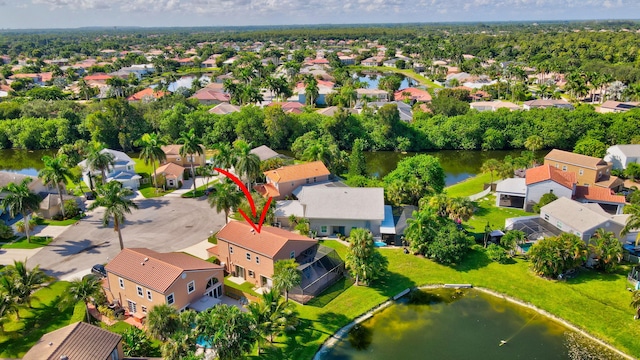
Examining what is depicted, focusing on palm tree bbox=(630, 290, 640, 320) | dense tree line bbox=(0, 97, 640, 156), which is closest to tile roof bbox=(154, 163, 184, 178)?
dense tree line bbox=(0, 97, 640, 156)

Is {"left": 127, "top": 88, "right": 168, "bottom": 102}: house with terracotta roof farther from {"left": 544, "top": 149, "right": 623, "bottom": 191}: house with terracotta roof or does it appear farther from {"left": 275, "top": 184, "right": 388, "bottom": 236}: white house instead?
{"left": 544, "top": 149, "right": 623, "bottom": 191}: house with terracotta roof

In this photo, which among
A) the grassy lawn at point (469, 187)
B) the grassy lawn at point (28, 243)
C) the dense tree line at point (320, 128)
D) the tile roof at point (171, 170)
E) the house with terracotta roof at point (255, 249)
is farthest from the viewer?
the dense tree line at point (320, 128)

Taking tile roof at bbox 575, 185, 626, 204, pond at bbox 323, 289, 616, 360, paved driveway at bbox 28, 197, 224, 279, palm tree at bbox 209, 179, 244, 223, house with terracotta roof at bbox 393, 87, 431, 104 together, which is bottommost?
pond at bbox 323, 289, 616, 360

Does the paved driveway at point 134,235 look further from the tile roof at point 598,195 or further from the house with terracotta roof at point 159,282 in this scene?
the tile roof at point 598,195

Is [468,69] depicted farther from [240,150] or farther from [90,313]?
[90,313]

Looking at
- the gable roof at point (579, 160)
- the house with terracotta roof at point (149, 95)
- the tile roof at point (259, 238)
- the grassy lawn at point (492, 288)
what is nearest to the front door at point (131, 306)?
the tile roof at point (259, 238)

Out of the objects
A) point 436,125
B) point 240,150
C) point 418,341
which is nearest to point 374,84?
point 436,125

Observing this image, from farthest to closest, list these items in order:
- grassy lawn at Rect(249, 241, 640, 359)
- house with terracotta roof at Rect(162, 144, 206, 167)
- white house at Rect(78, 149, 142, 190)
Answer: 1. house with terracotta roof at Rect(162, 144, 206, 167)
2. white house at Rect(78, 149, 142, 190)
3. grassy lawn at Rect(249, 241, 640, 359)

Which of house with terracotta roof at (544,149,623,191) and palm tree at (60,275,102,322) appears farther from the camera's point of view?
house with terracotta roof at (544,149,623,191)
